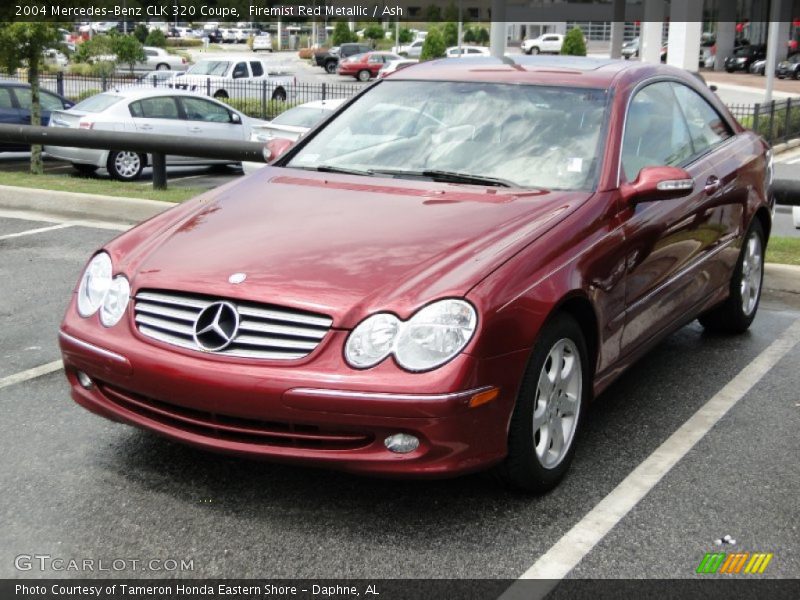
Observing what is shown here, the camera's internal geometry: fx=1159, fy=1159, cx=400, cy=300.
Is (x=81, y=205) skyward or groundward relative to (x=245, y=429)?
groundward

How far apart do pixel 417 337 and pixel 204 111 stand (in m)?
16.5

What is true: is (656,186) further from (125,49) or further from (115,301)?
(125,49)

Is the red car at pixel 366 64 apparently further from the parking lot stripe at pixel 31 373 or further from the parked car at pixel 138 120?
the parking lot stripe at pixel 31 373

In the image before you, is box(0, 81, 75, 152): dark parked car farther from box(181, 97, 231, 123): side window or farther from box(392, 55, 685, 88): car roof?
box(392, 55, 685, 88): car roof

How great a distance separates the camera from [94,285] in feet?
15.2

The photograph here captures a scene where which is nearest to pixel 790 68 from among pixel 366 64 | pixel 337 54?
pixel 366 64

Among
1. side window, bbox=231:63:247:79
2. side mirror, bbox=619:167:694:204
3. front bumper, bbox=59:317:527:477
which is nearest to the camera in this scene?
front bumper, bbox=59:317:527:477

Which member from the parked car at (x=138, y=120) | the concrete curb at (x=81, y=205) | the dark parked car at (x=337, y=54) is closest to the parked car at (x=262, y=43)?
the dark parked car at (x=337, y=54)

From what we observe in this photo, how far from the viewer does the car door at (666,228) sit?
5.11m

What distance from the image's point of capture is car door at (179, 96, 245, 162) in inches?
765

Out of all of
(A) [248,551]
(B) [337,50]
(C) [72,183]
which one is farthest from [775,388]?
(B) [337,50]

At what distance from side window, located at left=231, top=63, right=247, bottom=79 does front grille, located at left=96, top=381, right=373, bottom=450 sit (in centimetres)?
3445

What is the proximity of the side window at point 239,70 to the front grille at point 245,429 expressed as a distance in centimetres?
3445

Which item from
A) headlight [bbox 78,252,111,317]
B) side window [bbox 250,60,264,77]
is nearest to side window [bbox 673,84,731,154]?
headlight [bbox 78,252,111,317]
